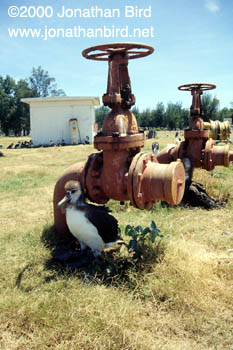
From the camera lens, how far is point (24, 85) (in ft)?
154

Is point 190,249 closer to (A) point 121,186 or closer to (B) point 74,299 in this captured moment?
(A) point 121,186

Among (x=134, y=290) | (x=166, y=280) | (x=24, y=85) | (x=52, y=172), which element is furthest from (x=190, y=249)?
(x=24, y=85)

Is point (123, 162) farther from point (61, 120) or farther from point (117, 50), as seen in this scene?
point (61, 120)

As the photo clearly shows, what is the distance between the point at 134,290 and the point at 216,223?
228 cm

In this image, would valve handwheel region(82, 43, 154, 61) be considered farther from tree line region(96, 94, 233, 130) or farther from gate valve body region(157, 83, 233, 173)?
tree line region(96, 94, 233, 130)

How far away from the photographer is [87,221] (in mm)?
2975

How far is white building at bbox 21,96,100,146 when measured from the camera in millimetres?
22641

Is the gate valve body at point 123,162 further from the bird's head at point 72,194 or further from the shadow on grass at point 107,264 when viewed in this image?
the shadow on grass at point 107,264

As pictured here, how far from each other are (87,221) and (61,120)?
20.7m

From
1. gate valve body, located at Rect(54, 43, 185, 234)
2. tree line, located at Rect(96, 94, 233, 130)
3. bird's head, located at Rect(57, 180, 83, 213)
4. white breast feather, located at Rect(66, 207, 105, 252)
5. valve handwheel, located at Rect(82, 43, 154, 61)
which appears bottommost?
white breast feather, located at Rect(66, 207, 105, 252)

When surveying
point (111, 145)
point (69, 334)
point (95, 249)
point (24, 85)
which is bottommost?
point (69, 334)

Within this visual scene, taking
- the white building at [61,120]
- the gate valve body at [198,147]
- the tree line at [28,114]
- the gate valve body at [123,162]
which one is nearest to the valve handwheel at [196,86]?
the gate valve body at [198,147]

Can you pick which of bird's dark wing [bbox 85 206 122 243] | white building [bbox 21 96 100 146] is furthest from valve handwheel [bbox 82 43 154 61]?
white building [bbox 21 96 100 146]

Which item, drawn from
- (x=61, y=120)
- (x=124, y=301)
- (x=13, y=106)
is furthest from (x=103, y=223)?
(x=13, y=106)
